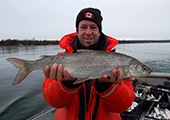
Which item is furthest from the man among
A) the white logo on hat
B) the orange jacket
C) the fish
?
the white logo on hat

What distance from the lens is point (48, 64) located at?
277cm

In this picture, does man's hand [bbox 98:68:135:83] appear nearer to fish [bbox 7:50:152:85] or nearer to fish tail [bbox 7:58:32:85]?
fish [bbox 7:50:152:85]

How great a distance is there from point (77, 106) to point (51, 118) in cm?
308

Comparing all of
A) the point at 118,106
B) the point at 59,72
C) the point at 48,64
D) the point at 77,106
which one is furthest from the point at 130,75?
the point at 48,64

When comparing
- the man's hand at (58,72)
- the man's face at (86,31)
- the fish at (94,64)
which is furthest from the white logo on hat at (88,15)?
the man's hand at (58,72)

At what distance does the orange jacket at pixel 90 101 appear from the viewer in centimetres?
252

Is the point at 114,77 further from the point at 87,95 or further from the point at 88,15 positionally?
the point at 88,15

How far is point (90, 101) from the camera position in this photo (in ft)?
8.90

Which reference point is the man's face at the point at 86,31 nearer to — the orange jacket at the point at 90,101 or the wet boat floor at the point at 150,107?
the orange jacket at the point at 90,101

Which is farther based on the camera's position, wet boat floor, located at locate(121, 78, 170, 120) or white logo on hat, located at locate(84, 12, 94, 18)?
wet boat floor, located at locate(121, 78, 170, 120)

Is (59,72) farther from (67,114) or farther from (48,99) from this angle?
(67,114)

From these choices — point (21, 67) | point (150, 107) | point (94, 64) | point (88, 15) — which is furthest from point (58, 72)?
point (150, 107)

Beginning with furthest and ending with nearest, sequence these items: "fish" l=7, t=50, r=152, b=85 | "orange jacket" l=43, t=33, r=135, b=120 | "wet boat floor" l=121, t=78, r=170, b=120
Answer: "wet boat floor" l=121, t=78, r=170, b=120, "fish" l=7, t=50, r=152, b=85, "orange jacket" l=43, t=33, r=135, b=120

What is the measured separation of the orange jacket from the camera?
8.26 ft
